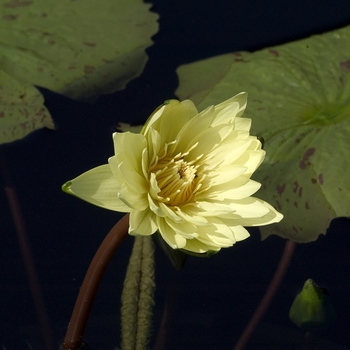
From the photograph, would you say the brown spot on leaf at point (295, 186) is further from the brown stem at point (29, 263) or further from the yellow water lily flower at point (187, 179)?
the brown stem at point (29, 263)

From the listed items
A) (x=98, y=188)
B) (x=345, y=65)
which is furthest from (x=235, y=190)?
(x=345, y=65)

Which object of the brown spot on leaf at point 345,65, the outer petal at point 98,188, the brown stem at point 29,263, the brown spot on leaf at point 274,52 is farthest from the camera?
the brown spot on leaf at point 274,52

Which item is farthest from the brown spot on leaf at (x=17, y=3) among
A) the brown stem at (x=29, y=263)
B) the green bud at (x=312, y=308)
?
the green bud at (x=312, y=308)

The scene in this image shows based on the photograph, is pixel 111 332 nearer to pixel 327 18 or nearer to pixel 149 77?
pixel 149 77

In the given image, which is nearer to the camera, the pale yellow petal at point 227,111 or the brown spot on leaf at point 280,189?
the pale yellow petal at point 227,111

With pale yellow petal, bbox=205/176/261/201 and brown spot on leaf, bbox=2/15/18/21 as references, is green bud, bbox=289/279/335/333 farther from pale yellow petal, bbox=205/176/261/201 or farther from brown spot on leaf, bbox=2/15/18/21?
brown spot on leaf, bbox=2/15/18/21

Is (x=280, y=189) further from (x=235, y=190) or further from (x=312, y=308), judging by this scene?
(x=235, y=190)
